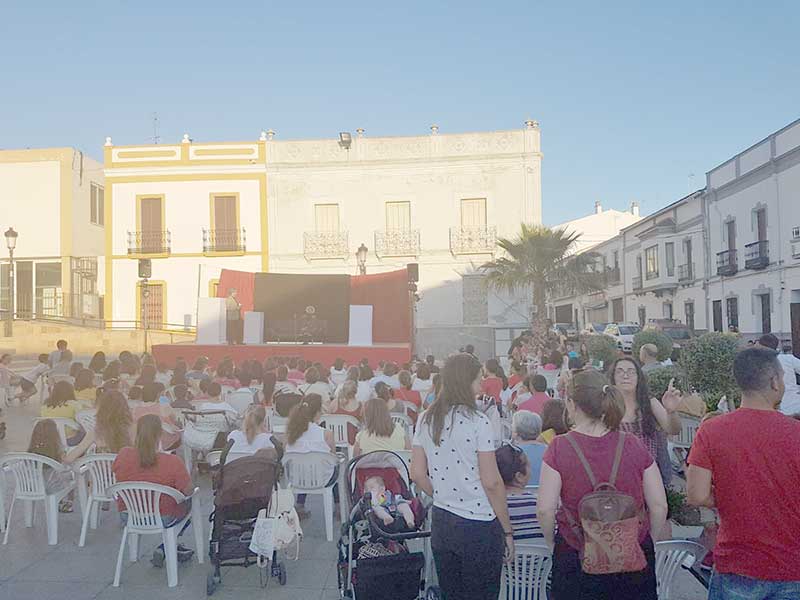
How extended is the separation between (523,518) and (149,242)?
77.3ft

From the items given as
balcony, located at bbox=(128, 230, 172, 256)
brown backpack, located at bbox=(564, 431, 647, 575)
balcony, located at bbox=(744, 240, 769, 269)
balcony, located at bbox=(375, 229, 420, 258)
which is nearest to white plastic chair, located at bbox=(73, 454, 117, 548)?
brown backpack, located at bbox=(564, 431, 647, 575)

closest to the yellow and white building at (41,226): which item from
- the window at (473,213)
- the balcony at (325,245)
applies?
the balcony at (325,245)

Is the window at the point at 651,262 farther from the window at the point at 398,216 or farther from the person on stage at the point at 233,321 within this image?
the person on stage at the point at 233,321

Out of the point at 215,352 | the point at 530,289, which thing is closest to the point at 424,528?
the point at 215,352

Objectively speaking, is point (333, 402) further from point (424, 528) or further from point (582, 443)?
point (582, 443)

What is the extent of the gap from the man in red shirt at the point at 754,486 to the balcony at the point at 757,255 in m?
24.2

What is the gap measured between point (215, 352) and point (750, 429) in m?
15.4

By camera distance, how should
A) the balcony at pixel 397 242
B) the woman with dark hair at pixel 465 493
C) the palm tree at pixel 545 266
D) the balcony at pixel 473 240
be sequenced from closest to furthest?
the woman with dark hair at pixel 465 493, the palm tree at pixel 545 266, the balcony at pixel 473 240, the balcony at pixel 397 242

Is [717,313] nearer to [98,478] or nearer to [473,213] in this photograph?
[473,213]

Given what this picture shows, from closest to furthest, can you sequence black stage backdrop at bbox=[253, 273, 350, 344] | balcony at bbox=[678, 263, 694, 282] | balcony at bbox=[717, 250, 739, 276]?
1. black stage backdrop at bbox=[253, 273, 350, 344]
2. balcony at bbox=[717, 250, 739, 276]
3. balcony at bbox=[678, 263, 694, 282]

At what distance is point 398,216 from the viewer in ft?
79.6

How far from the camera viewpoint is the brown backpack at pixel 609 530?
2.40 metres

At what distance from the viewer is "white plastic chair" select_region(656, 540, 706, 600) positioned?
9.75ft

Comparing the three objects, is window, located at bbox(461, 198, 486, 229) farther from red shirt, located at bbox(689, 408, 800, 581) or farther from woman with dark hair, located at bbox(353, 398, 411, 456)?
red shirt, located at bbox(689, 408, 800, 581)
